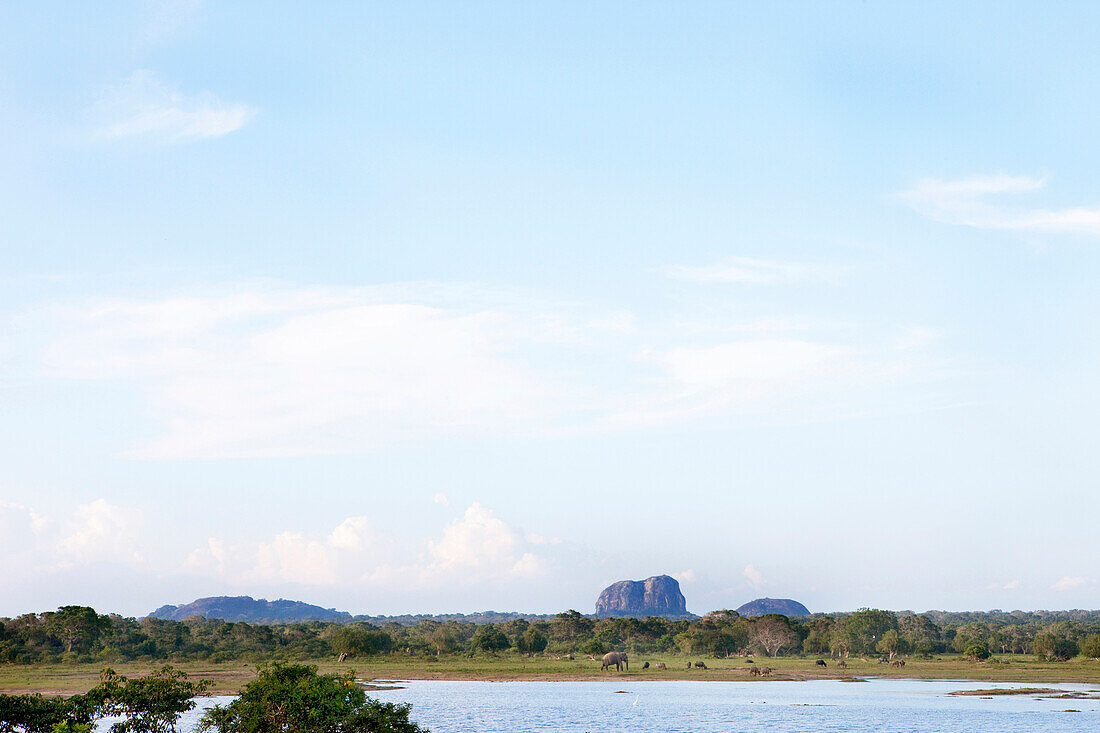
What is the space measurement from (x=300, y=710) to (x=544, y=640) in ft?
379

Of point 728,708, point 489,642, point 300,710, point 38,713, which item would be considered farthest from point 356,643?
point 300,710

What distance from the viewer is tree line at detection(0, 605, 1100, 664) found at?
123250 millimetres

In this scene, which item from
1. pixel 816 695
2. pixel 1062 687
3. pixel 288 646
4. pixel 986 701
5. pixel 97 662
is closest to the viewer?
pixel 986 701

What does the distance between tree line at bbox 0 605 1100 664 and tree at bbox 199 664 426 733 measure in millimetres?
86845

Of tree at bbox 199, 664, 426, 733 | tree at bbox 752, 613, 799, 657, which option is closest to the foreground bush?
tree at bbox 199, 664, 426, 733

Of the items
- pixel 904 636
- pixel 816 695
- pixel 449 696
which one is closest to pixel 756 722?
pixel 816 695

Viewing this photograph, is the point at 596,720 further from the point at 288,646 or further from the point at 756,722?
the point at 288,646

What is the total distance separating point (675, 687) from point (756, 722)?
29630mm

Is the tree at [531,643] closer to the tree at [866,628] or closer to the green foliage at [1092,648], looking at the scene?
the tree at [866,628]

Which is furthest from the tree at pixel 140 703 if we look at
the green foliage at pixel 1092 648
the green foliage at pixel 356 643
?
the green foliage at pixel 1092 648

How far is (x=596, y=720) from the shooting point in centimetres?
7619

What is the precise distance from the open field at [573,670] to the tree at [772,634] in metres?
8.38

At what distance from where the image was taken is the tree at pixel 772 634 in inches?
5733

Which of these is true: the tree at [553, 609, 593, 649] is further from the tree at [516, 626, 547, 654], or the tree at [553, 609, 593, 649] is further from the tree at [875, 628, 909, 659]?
the tree at [875, 628, 909, 659]
